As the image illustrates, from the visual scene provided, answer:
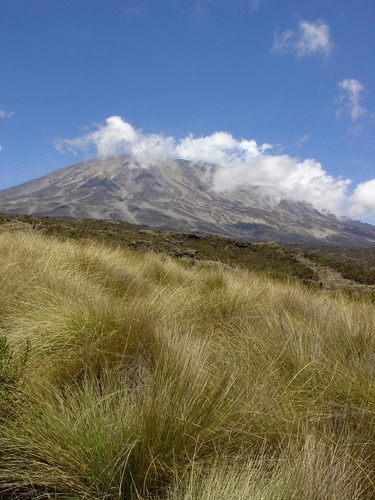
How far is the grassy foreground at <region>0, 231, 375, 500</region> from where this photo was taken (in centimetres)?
154

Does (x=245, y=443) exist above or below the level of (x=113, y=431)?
below

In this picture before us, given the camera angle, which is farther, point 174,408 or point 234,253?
point 234,253

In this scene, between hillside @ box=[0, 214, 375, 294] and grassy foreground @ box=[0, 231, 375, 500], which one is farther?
hillside @ box=[0, 214, 375, 294]

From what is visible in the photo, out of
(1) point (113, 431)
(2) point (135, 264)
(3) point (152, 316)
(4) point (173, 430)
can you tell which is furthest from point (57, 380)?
(2) point (135, 264)

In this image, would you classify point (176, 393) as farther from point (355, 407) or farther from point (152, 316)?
point (152, 316)

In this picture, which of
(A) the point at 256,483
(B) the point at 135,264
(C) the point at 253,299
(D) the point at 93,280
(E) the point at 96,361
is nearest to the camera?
(A) the point at 256,483

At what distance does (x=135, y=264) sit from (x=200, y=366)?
5.70 meters

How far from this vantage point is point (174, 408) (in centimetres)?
186

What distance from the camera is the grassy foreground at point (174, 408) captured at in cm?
154

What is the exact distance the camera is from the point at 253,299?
5.26 metres

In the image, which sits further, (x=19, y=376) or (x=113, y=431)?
(x=19, y=376)

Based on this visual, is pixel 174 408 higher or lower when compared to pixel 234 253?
higher

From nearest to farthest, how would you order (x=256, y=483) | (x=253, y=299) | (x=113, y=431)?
(x=256, y=483), (x=113, y=431), (x=253, y=299)

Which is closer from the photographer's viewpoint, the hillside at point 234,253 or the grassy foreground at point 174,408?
the grassy foreground at point 174,408
